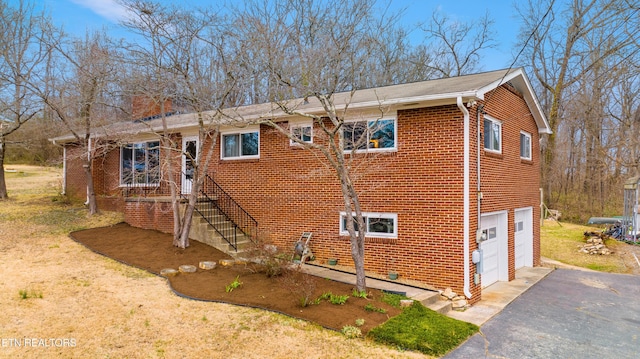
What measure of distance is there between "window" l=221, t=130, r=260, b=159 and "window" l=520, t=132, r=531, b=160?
798cm

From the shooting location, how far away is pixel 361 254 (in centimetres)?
717

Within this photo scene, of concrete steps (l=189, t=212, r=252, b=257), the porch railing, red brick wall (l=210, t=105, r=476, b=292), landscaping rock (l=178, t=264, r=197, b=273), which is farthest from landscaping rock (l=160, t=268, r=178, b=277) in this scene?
red brick wall (l=210, t=105, r=476, b=292)

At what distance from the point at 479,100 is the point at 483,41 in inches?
828

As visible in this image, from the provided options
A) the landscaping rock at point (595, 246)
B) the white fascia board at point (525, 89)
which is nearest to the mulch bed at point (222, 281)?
the white fascia board at point (525, 89)

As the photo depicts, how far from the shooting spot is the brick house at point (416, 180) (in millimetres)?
8422

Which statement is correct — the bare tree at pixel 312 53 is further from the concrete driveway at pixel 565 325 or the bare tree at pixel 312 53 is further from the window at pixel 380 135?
the concrete driveway at pixel 565 325

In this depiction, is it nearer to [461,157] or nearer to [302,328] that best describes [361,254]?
[302,328]

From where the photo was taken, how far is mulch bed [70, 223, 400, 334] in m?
6.60

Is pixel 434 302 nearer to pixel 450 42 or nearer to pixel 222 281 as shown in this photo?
pixel 222 281

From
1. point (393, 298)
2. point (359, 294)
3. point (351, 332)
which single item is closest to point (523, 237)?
point (393, 298)

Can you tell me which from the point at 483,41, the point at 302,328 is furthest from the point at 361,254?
the point at 483,41

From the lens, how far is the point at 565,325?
7.30m

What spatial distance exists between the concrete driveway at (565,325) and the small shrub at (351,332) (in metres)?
1.34

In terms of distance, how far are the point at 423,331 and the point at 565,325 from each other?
3164 mm
